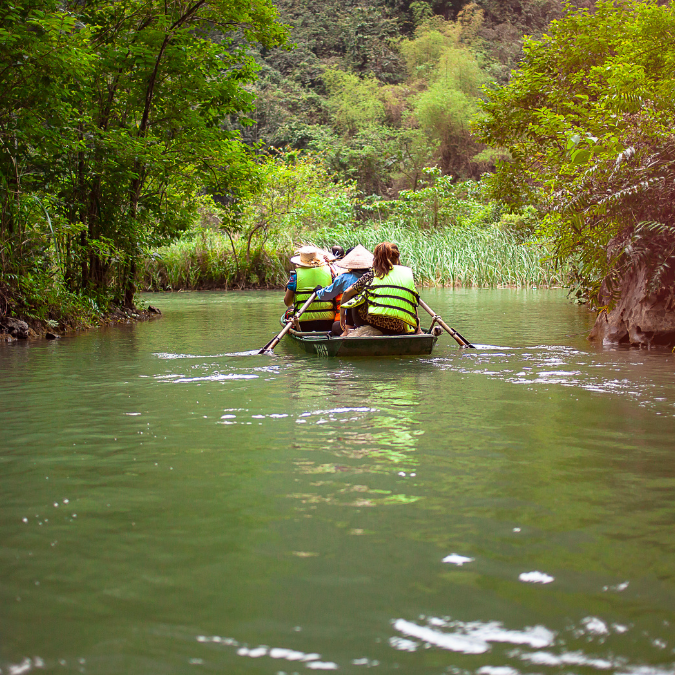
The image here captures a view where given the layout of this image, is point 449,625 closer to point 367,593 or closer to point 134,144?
point 367,593

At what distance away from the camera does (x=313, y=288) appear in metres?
10.1

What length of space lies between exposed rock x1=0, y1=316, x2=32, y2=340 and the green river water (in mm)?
3913

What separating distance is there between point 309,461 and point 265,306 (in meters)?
14.1

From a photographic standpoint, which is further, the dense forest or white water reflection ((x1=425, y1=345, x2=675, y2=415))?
the dense forest

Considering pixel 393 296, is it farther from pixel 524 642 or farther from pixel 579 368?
pixel 524 642

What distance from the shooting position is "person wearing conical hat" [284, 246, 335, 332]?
9.95 meters

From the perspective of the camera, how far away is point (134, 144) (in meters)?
11.6

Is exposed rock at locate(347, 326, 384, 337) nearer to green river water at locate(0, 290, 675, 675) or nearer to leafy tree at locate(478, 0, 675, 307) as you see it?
green river water at locate(0, 290, 675, 675)

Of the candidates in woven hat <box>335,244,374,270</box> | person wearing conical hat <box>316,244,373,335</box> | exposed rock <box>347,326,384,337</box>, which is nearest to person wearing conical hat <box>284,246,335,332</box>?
person wearing conical hat <box>316,244,373,335</box>

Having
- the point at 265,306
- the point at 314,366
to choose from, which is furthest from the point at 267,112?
the point at 314,366

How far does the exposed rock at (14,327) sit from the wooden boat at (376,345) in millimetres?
4231

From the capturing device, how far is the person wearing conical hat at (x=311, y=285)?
32.6ft

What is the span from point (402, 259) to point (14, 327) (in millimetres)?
16888

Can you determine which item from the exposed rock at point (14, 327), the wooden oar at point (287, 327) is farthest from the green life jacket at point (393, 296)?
the exposed rock at point (14, 327)
